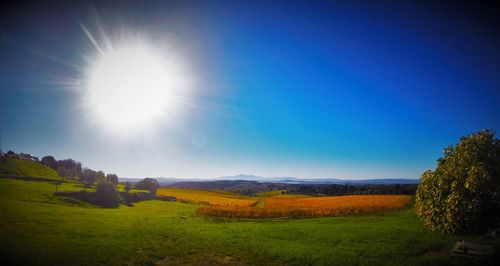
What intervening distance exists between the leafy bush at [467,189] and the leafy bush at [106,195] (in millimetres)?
45825

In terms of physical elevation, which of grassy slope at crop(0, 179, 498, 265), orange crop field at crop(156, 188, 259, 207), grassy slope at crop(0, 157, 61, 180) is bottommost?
orange crop field at crop(156, 188, 259, 207)

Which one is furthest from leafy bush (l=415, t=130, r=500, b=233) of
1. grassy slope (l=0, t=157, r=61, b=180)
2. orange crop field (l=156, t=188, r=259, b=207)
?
grassy slope (l=0, t=157, r=61, b=180)

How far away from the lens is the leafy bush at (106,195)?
43344 mm

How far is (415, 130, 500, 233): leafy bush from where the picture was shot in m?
18.4

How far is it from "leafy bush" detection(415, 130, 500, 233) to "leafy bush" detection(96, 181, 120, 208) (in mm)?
45825

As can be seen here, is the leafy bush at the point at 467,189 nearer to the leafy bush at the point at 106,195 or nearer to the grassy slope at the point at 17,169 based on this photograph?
the leafy bush at the point at 106,195

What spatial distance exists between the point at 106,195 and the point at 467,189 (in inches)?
1960

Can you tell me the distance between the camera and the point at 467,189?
19.1m

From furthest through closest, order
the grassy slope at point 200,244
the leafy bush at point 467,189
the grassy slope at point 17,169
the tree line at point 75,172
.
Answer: the tree line at point 75,172, the grassy slope at point 17,169, the leafy bush at point 467,189, the grassy slope at point 200,244

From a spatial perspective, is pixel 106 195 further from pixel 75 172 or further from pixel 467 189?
pixel 75 172

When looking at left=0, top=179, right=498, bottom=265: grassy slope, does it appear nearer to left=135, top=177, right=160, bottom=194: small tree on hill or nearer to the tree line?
the tree line

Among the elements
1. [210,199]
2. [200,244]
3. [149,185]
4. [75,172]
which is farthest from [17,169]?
[75,172]

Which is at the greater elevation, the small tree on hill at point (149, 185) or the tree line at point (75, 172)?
the tree line at point (75, 172)

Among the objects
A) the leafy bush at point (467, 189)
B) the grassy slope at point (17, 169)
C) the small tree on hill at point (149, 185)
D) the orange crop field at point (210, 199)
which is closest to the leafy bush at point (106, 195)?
the orange crop field at point (210, 199)
